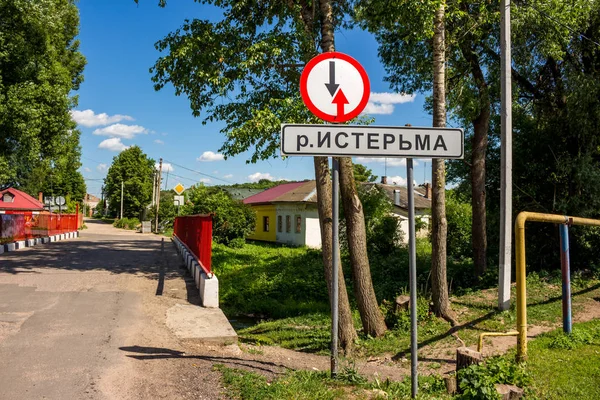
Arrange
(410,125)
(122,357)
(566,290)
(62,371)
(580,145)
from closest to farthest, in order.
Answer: (410,125) → (62,371) → (122,357) → (566,290) → (580,145)

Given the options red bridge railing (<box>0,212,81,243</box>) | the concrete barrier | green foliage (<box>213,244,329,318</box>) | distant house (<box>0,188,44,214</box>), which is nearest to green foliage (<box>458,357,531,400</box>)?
the concrete barrier

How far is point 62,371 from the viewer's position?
5238 millimetres

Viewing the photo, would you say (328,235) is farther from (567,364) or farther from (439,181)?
(567,364)

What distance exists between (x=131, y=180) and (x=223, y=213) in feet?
165

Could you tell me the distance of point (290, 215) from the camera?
3478 cm

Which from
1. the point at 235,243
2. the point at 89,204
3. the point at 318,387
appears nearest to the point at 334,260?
the point at 318,387

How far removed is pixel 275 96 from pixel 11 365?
7837mm

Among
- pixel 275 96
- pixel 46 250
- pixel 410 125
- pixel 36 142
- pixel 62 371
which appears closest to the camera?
pixel 410 125

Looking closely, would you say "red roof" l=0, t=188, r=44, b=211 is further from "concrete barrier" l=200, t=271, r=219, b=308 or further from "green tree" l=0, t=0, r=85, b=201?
"concrete barrier" l=200, t=271, r=219, b=308

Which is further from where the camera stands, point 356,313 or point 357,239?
point 356,313

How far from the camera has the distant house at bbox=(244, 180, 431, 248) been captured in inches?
1266

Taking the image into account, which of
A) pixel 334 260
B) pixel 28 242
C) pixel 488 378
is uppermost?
pixel 334 260

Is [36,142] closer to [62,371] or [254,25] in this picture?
[254,25]

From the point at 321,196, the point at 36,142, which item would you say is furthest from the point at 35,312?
the point at 36,142
